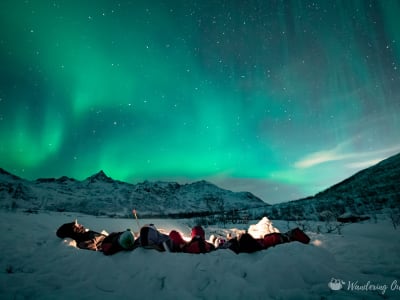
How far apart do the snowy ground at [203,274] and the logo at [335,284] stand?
0.02 m

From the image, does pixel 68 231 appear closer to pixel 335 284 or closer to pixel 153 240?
pixel 153 240

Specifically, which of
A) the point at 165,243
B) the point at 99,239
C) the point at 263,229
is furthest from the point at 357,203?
the point at 99,239

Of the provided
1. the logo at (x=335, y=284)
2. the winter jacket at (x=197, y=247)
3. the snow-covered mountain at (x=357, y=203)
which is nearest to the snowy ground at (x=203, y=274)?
the logo at (x=335, y=284)

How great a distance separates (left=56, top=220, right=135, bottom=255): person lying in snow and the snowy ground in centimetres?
21

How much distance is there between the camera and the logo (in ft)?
11.0

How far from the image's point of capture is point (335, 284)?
11.3ft

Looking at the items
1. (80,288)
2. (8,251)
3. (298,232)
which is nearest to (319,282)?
(298,232)

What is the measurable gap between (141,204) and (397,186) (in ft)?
620

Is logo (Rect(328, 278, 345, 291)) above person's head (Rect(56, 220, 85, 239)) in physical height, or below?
below

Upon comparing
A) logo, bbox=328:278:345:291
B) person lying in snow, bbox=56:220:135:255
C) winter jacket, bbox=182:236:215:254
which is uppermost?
person lying in snow, bbox=56:220:135:255

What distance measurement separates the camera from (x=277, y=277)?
3.68 m

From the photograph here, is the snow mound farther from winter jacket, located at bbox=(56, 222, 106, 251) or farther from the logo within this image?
winter jacket, located at bbox=(56, 222, 106, 251)

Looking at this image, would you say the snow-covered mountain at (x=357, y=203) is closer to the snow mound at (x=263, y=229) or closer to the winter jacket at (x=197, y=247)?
the snow mound at (x=263, y=229)

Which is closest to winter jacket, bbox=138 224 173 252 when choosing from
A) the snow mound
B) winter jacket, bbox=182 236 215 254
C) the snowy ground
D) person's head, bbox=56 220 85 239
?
the snowy ground
